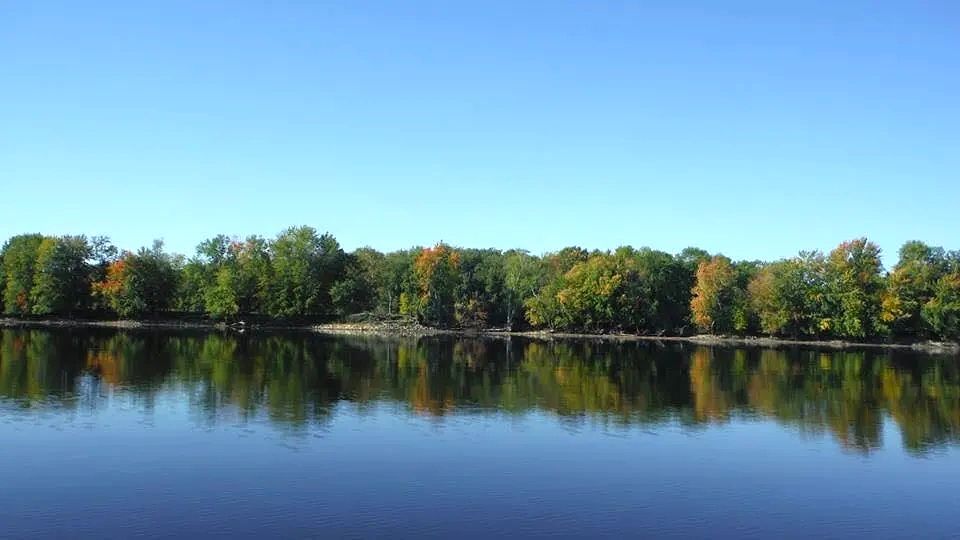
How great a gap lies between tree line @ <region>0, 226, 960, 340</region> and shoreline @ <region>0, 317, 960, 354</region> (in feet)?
5.54

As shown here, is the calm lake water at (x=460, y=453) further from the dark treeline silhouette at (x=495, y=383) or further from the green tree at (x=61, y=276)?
the green tree at (x=61, y=276)

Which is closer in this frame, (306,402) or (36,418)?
(36,418)

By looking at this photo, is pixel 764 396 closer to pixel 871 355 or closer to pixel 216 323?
pixel 871 355

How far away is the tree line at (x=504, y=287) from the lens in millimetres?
99438


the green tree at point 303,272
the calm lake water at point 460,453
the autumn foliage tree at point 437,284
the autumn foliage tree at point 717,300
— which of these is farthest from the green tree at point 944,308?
the green tree at point 303,272

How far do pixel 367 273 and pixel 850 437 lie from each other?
280 feet

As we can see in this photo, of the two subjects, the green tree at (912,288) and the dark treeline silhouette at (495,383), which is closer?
the dark treeline silhouette at (495,383)

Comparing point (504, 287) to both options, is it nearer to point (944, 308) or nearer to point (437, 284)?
point (437, 284)

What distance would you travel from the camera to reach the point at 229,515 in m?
19.7

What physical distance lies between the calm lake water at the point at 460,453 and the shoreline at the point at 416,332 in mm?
45210

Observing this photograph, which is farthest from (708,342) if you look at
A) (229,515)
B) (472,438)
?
(229,515)

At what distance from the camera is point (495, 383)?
4838 centimetres

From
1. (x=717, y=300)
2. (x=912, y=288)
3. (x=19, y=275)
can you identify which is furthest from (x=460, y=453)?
(x=19, y=275)

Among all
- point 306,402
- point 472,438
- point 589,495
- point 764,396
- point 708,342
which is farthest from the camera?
point 708,342
